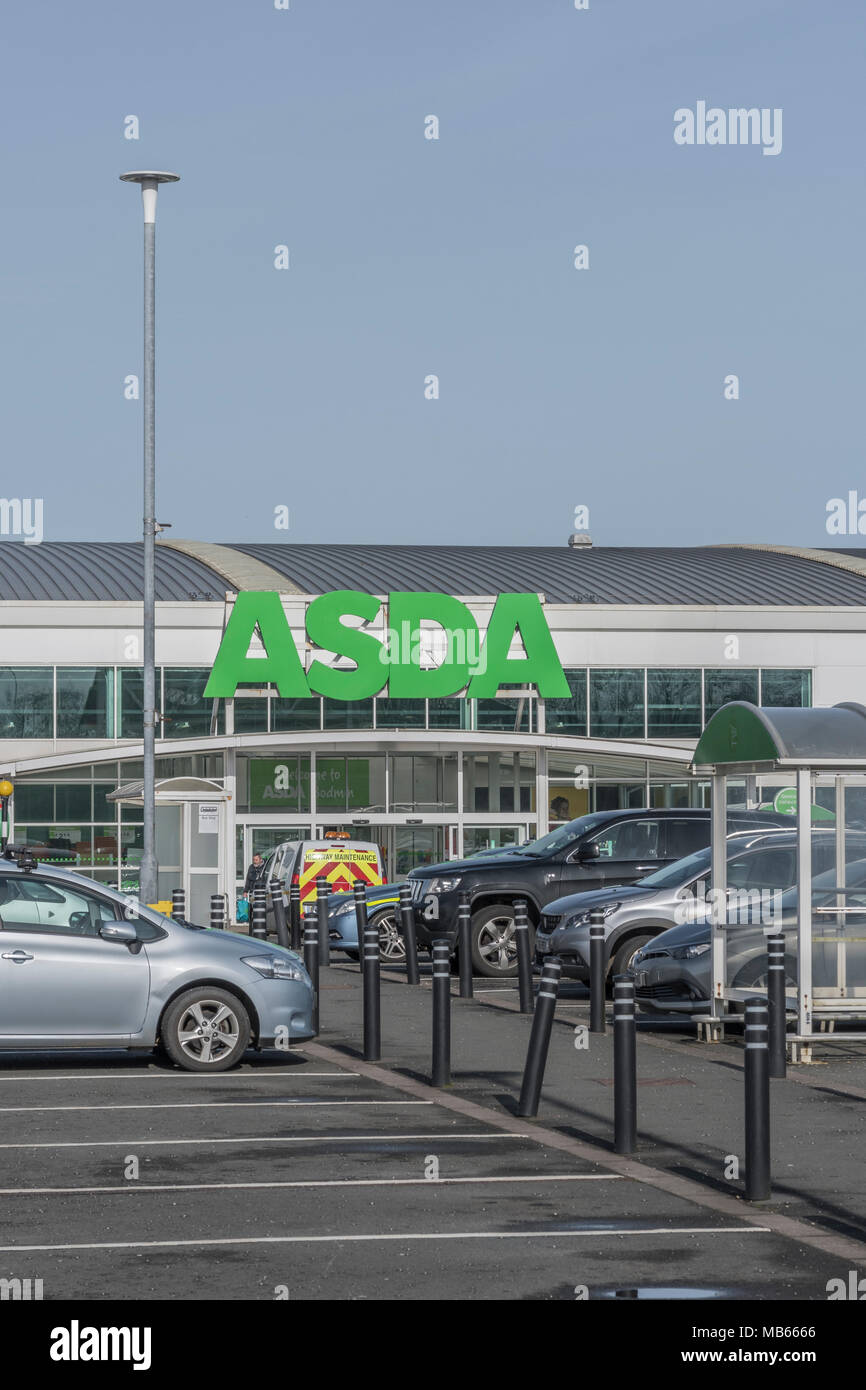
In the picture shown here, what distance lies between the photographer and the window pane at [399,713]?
4681 centimetres

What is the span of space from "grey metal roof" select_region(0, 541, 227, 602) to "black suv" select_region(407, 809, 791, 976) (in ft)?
80.7

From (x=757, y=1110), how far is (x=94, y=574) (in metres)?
41.5

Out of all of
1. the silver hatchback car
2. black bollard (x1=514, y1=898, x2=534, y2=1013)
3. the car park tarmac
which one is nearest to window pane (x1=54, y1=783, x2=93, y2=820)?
black bollard (x1=514, y1=898, x2=534, y2=1013)

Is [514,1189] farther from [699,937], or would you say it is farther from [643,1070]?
[699,937]

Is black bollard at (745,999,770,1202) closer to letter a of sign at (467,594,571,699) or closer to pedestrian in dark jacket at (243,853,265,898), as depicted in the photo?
pedestrian in dark jacket at (243,853,265,898)

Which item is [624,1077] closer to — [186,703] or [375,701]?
[186,703]

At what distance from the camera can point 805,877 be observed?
15.6 meters

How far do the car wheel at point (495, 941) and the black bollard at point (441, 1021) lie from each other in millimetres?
9809

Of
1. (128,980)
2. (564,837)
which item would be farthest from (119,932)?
(564,837)

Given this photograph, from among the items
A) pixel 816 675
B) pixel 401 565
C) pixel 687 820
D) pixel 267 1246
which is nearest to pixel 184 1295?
pixel 267 1246

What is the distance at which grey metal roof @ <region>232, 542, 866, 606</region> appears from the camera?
172 ft

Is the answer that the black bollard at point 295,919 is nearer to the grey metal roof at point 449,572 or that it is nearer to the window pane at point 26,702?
the window pane at point 26,702
